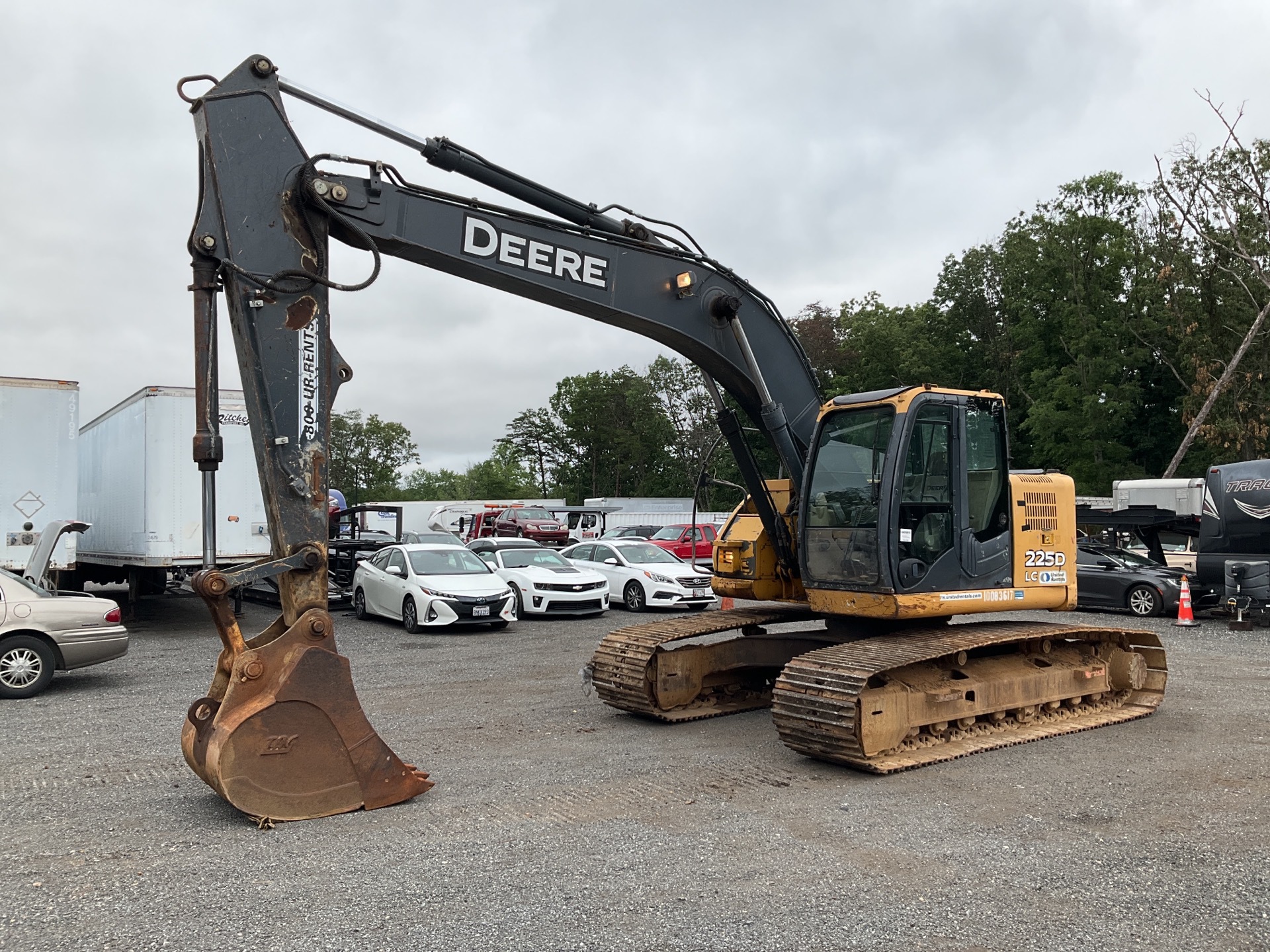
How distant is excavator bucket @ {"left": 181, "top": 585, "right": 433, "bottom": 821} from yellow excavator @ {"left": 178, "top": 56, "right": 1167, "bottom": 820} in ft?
0.04

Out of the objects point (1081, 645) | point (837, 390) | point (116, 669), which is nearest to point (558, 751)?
point (1081, 645)

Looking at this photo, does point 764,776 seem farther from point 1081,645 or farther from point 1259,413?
point 1259,413

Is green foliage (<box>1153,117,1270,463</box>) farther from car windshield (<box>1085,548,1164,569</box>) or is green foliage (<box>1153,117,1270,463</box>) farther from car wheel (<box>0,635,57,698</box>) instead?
car wheel (<box>0,635,57,698</box>)

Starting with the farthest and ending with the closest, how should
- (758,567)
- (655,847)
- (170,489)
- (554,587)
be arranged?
1. (554,587)
2. (170,489)
3. (758,567)
4. (655,847)

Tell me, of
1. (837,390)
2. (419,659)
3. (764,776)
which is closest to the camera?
(764,776)

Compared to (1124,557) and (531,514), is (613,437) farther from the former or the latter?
(1124,557)

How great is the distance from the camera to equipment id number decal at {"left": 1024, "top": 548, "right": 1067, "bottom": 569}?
8.31 metres

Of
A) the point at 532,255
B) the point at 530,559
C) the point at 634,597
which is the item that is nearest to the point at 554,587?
the point at 530,559

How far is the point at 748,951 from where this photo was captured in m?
4.14

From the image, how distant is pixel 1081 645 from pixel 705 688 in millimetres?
3455

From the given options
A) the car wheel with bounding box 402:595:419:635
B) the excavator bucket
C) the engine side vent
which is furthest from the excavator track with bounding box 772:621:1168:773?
the car wheel with bounding box 402:595:419:635

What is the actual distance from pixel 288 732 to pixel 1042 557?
20.0 feet

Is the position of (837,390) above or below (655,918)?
above

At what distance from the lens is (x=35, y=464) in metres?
14.2
